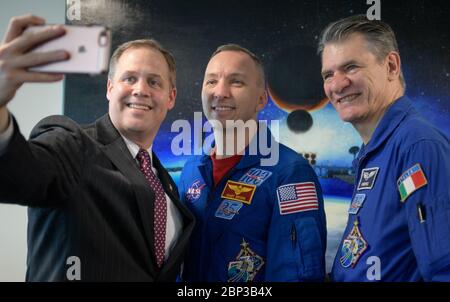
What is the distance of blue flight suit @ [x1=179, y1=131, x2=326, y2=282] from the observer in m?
1.72

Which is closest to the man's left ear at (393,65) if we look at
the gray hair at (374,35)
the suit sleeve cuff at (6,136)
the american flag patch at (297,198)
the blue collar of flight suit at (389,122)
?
the gray hair at (374,35)

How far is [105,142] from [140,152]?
0.18 metres

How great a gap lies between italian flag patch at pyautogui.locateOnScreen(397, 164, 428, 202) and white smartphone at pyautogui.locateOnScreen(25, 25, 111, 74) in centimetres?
95

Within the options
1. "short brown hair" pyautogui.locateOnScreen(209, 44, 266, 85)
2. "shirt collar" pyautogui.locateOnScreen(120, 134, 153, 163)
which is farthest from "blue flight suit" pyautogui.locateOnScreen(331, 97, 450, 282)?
"shirt collar" pyautogui.locateOnScreen(120, 134, 153, 163)

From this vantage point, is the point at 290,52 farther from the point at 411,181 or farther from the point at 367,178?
the point at 411,181

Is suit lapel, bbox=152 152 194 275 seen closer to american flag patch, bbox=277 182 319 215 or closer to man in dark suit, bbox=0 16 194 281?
man in dark suit, bbox=0 16 194 281

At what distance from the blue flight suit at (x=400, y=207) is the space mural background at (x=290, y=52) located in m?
0.53

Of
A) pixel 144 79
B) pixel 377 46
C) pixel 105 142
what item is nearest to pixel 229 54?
pixel 144 79

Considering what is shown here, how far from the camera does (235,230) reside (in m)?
1.76

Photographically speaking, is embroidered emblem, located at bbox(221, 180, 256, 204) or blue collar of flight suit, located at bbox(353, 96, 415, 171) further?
embroidered emblem, located at bbox(221, 180, 256, 204)

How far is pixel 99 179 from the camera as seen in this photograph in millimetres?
1408

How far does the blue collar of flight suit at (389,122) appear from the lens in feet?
5.14

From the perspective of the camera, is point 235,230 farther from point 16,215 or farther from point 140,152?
point 16,215

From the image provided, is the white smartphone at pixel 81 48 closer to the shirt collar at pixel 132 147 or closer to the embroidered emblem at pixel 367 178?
the shirt collar at pixel 132 147
